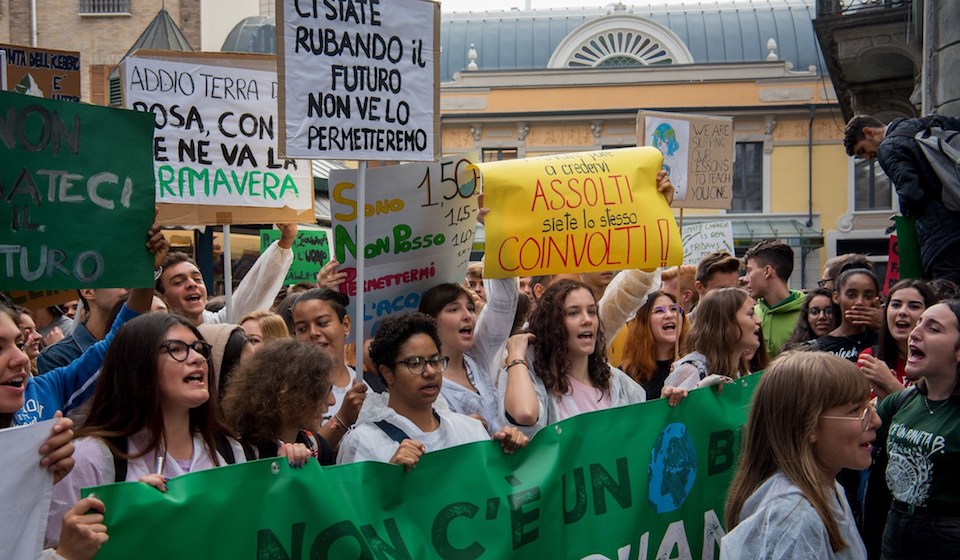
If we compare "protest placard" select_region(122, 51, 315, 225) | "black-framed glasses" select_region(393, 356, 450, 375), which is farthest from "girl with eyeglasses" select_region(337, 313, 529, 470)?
"protest placard" select_region(122, 51, 315, 225)

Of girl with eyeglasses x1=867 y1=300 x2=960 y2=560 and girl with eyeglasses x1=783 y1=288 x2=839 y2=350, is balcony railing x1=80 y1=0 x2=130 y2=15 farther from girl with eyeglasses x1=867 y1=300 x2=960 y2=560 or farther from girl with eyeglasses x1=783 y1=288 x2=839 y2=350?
girl with eyeglasses x1=867 y1=300 x2=960 y2=560

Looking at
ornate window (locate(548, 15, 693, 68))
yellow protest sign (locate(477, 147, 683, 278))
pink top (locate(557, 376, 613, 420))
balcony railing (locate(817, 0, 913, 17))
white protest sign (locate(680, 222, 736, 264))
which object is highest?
ornate window (locate(548, 15, 693, 68))

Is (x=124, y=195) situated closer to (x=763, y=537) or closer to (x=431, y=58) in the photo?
(x=431, y=58)

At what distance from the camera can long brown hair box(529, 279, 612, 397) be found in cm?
481

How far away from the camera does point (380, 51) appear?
202 inches

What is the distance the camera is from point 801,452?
3.12 metres

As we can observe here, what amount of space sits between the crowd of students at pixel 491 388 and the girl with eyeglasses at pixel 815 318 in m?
0.24

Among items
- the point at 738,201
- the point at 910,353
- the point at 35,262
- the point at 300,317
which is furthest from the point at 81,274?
the point at 738,201

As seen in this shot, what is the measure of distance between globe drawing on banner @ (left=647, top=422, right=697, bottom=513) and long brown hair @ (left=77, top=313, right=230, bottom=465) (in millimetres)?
1768

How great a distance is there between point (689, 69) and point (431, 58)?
1203 inches

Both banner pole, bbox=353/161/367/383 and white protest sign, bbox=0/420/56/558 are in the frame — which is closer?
white protest sign, bbox=0/420/56/558

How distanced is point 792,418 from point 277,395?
1730mm

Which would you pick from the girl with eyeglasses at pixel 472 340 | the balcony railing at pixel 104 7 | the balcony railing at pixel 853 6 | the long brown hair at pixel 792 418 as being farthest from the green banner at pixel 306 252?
the balcony railing at pixel 104 7

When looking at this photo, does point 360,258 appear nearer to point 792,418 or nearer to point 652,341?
point 652,341
